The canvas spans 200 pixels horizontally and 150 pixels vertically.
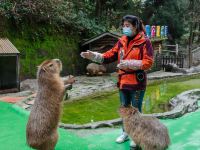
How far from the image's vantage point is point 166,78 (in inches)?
600

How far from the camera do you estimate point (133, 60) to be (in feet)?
15.9

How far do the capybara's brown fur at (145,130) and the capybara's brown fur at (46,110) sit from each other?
0.87 metres

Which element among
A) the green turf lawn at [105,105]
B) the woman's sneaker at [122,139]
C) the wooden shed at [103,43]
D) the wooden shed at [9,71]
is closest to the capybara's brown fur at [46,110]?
the woman's sneaker at [122,139]

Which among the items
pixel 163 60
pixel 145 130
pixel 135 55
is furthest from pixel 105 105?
pixel 163 60

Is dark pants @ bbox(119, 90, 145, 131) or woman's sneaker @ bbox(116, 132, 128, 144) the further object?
woman's sneaker @ bbox(116, 132, 128, 144)

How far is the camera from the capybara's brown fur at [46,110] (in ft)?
14.9

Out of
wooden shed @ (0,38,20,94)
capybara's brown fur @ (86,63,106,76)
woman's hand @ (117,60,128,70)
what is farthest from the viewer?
capybara's brown fur @ (86,63,106,76)

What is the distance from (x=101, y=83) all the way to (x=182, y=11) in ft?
49.4

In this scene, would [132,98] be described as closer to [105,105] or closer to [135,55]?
[135,55]

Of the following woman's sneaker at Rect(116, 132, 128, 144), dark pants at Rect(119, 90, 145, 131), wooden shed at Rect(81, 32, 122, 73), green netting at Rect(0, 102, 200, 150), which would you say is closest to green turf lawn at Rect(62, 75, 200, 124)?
green netting at Rect(0, 102, 200, 150)

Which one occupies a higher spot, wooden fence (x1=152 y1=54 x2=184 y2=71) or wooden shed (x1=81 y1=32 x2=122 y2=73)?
wooden shed (x1=81 y1=32 x2=122 y2=73)

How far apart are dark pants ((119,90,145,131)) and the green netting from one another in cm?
62

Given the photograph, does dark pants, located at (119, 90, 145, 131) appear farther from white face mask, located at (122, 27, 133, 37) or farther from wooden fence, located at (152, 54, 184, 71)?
wooden fence, located at (152, 54, 184, 71)

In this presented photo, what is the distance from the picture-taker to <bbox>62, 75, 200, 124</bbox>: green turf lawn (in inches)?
311
